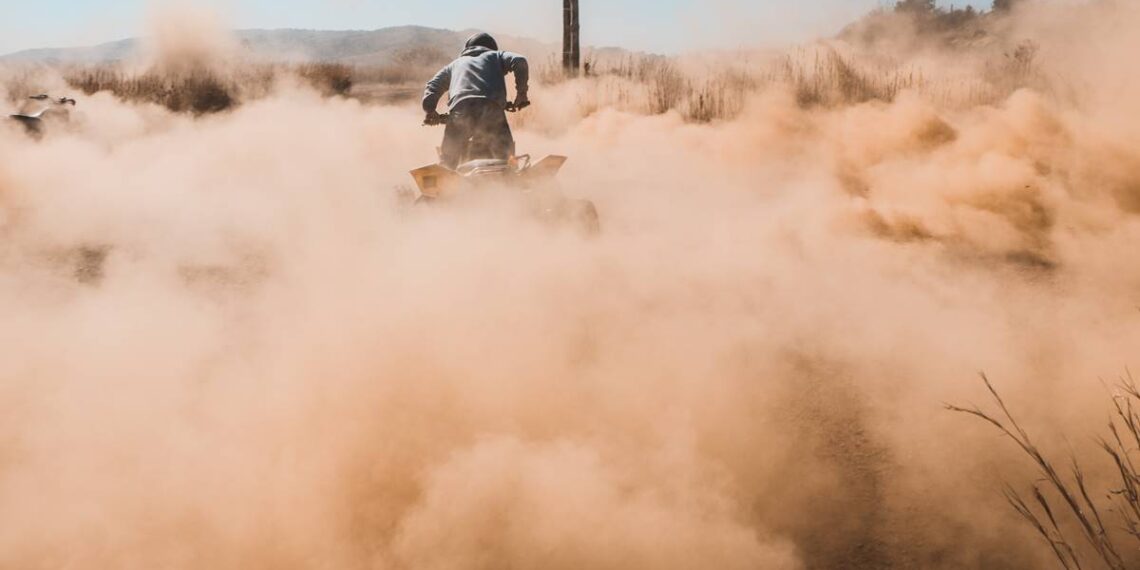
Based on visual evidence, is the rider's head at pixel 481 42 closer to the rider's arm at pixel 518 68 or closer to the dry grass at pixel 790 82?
the rider's arm at pixel 518 68

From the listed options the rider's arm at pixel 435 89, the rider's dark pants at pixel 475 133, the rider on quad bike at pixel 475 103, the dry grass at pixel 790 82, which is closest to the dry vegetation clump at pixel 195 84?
the dry grass at pixel 790 82

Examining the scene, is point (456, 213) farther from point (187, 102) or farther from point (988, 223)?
point (187, 102)

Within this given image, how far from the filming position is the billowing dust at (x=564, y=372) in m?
2.46

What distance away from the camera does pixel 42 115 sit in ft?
32.8

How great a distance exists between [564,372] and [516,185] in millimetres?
2162

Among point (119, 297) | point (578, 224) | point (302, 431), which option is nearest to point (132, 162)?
point (119, 297)

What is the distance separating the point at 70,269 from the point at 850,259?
20.9ft

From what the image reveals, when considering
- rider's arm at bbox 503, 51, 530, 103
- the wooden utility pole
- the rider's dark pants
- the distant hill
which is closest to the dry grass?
the wooden utility pole

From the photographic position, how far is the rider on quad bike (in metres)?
6.00

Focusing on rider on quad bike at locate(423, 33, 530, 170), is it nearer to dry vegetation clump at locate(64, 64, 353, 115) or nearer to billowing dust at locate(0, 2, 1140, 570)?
billowing dust at locate(0, 2, 1140, 570)

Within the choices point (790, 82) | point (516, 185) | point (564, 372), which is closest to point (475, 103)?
point (516, 185)

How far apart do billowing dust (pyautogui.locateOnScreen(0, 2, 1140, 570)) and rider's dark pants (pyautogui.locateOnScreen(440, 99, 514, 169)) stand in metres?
0.95

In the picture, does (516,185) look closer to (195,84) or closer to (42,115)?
(42,115)

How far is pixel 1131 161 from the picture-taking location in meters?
6.30
